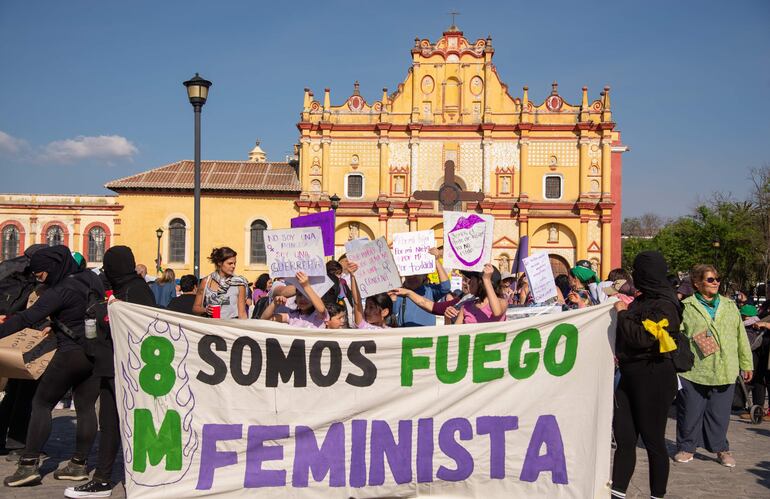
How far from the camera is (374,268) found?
6984 mm

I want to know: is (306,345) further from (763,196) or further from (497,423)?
(763,196)

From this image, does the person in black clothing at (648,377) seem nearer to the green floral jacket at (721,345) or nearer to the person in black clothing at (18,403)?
the green floral jacket at (721,345)

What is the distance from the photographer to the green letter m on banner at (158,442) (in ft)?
17.8

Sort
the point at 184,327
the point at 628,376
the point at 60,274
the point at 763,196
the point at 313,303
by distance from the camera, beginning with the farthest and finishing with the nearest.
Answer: the point at 763,196 < the point at 313,303 < the point at 60,274 < the point at 184,327 < the point at 628,376

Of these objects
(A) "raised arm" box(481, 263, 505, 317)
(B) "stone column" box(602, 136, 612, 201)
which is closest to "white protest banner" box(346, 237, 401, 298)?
(A) "raised arm" box(481, 263, 505, 317)

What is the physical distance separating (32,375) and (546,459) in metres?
4.61

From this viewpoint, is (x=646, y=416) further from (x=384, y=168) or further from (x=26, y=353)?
(x=384, y=168)

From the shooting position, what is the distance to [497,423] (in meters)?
5.48

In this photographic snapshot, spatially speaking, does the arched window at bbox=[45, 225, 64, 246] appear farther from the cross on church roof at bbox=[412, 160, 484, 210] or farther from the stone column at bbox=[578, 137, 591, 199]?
the stone column at bbox=[578, 137, 591, 199]

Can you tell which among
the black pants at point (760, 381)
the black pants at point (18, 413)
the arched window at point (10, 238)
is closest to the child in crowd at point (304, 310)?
the black pants at point (18, 413)

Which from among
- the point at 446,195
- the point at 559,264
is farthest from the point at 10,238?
the point at 559,264

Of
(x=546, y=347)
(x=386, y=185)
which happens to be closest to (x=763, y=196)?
(x=386, y=185)

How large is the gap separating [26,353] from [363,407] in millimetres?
3250

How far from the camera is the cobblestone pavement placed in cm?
612
